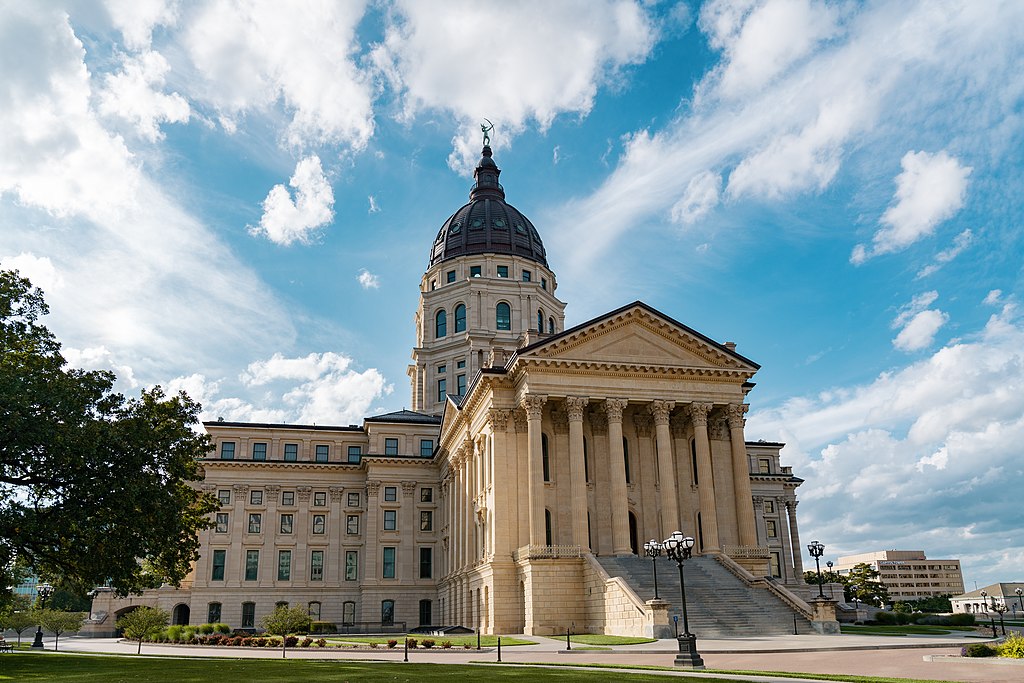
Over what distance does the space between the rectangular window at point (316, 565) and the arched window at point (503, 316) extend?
26938 mm

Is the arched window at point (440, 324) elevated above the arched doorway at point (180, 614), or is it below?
above

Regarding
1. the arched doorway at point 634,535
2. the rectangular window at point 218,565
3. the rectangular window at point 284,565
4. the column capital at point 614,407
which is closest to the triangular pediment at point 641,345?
the column capital at point 614,407

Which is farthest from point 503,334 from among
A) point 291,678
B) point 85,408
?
point 291,678

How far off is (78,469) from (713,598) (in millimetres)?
29363

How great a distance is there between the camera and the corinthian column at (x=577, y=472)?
46344mm

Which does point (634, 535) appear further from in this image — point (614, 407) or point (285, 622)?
point (285, 622)

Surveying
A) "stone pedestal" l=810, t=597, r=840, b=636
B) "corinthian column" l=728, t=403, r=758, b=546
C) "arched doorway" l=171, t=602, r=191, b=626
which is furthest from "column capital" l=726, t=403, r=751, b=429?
"arched doorway" l=171, t=602, r=191, b=626

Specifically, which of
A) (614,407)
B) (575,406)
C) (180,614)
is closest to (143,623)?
(180,614)

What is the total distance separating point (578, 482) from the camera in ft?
155

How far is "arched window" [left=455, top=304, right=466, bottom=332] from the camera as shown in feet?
268

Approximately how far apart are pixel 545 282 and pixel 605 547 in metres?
41.5

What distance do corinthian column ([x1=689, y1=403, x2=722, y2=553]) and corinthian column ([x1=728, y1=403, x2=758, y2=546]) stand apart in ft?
5.25

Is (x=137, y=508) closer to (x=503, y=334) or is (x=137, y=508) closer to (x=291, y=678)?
(x=291, y=678)

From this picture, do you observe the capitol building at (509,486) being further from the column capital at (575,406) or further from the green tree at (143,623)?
the green tree at (143,623)
